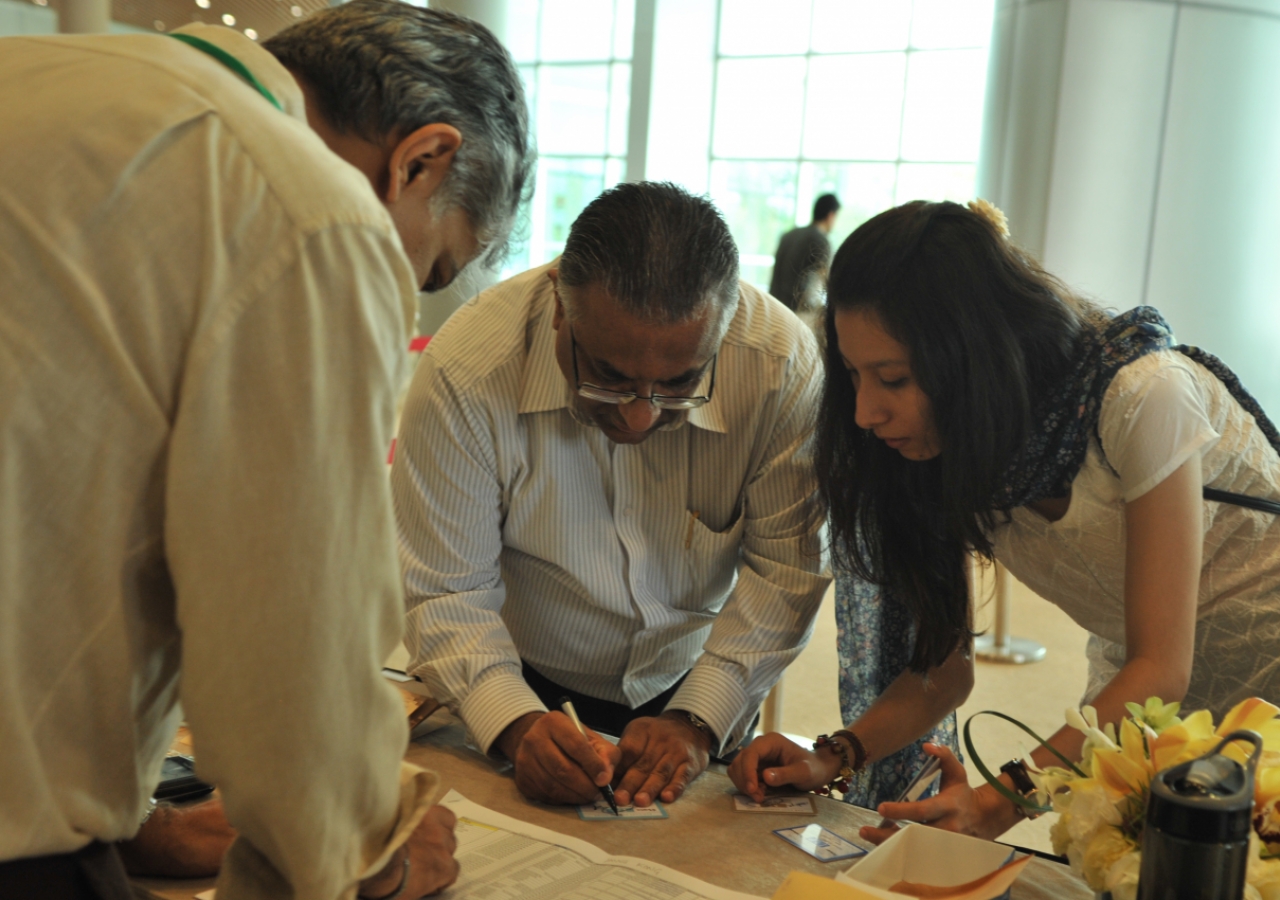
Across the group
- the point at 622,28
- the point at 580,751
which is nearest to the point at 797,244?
the point at 622,28

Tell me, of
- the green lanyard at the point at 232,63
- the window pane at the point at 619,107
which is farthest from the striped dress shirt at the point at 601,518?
the window pane at the point at 619,107

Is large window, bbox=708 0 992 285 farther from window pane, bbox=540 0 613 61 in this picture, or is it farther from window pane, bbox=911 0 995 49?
window pane, bbox=540 0 613 61

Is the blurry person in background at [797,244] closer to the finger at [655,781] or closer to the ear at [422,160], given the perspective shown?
the finger at [655,781]

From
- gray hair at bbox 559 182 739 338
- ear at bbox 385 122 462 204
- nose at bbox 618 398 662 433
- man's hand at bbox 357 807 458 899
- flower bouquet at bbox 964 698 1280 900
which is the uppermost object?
ear at bbox 385 122 462 204

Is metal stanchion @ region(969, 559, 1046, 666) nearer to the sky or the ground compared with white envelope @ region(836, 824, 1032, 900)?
nearer to the ground

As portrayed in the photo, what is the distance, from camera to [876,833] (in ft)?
4.17

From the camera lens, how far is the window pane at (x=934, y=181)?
26.9 ft

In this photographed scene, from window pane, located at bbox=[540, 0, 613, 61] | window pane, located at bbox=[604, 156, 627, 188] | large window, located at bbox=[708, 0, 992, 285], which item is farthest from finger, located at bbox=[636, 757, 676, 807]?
window pane, located at bbox=[540, 0, 613, 61]

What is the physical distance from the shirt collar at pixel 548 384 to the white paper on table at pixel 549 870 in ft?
2.09

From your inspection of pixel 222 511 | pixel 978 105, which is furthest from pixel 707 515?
pixel 978 105

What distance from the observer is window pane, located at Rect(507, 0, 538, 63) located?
9797 millimetres

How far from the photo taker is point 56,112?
0.66 metres

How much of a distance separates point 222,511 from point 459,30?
54 cm

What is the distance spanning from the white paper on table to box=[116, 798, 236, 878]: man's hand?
24cm
